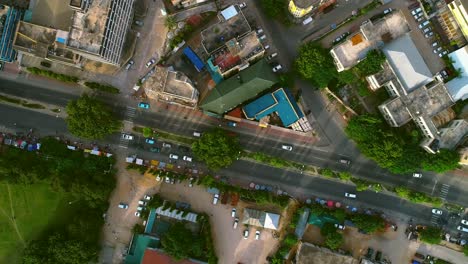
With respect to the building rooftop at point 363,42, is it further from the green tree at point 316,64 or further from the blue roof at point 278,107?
the blue roof at point 278,107

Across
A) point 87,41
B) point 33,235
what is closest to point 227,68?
point 87,41

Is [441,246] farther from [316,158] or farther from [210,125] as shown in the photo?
[210,125]

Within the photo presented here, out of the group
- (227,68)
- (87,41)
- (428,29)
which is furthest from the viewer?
(428,29)

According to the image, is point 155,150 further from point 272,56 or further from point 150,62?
point 272,56

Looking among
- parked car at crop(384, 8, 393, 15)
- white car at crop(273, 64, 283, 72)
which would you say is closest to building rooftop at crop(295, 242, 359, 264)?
white car at crop(273, 64, 283, 72)

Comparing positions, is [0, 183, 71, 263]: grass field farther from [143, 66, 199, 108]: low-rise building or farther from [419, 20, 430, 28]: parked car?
[419, 20, 430, 28]: parked car

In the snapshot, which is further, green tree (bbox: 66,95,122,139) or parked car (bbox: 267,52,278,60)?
parked car (bbox: 267,52,278,60)

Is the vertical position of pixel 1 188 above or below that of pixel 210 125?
below
